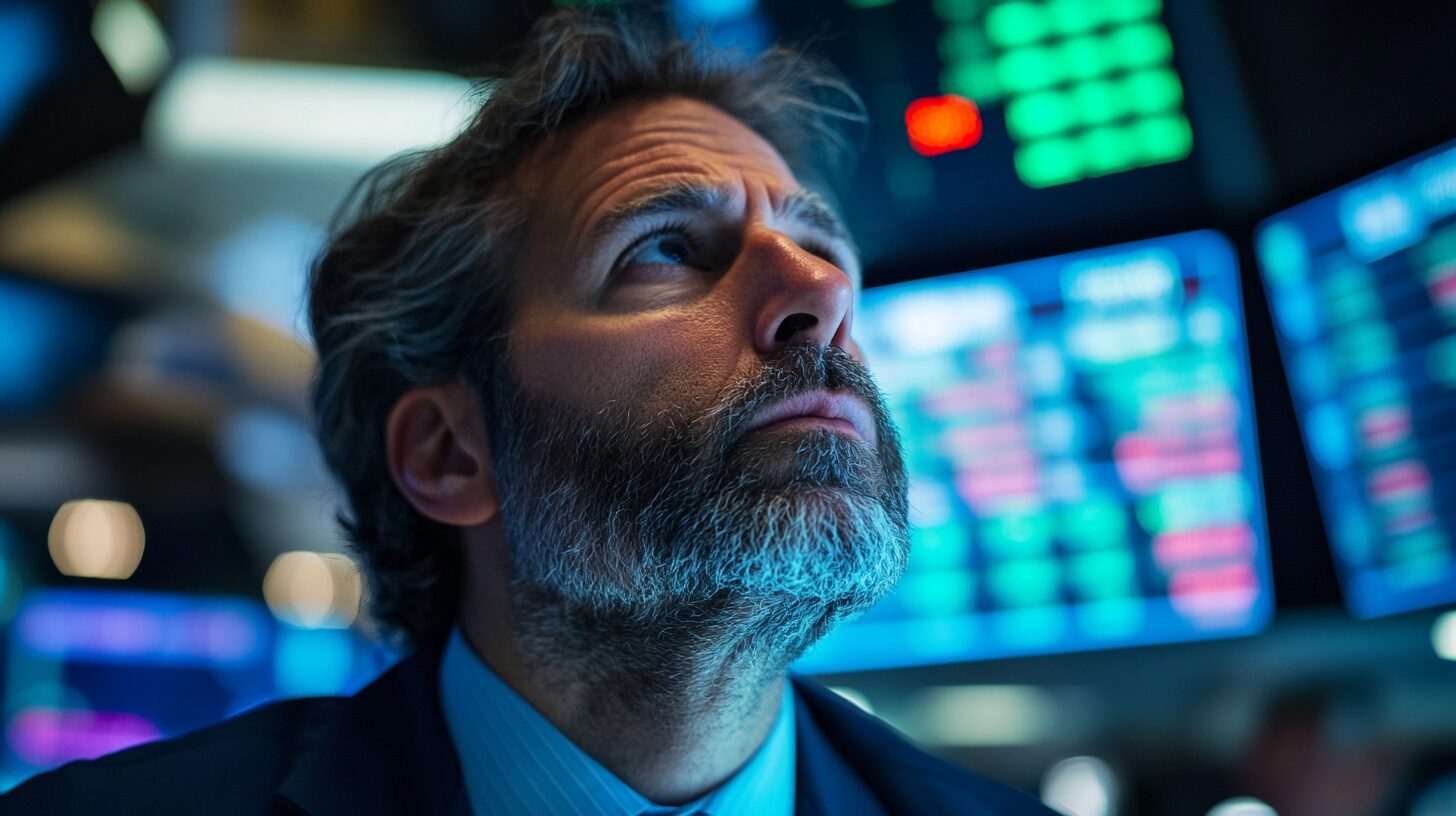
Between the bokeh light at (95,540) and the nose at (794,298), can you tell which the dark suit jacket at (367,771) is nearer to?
the nose at (794,298)

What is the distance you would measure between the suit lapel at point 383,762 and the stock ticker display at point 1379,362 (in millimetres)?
899

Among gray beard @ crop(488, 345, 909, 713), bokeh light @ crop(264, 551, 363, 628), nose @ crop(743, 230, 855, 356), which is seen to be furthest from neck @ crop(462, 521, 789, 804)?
bokeh light @ crop(264, 551, 363, 628)

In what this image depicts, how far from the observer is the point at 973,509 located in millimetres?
1325

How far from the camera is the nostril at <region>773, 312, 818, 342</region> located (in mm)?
879

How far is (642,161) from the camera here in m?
1.01

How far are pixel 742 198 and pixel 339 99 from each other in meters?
1.00

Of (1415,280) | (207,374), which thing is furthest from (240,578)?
(1415,280)

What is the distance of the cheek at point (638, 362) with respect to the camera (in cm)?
86

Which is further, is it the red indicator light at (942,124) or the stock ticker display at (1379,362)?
the red indicator light at (942,124)

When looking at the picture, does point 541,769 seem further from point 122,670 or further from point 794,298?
point 122,670

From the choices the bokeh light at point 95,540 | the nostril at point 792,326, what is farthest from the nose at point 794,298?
the bokeh light at point 95,540

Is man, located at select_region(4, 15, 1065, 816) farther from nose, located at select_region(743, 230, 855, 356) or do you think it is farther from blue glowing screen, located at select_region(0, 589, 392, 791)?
blue glowing screen, located at select_region(0, 589, 392, 791)

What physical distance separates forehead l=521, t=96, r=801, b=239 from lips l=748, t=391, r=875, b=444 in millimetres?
230

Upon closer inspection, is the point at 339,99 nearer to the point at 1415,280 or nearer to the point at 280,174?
the point at 280,174
